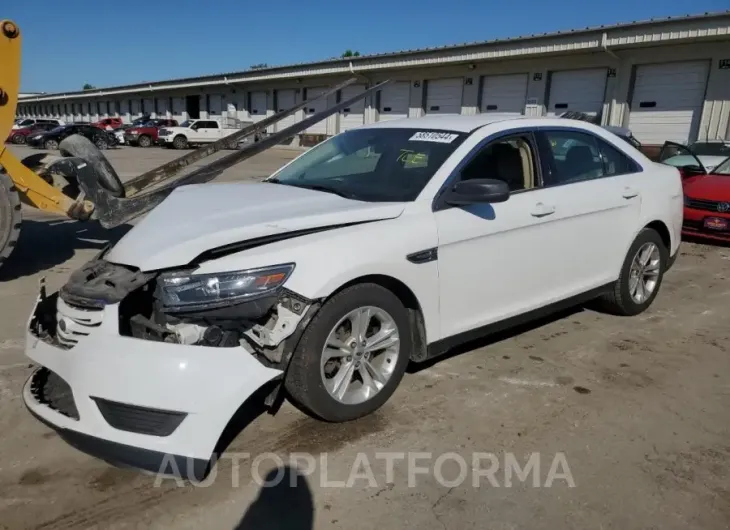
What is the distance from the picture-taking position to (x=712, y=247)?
28.0 ft

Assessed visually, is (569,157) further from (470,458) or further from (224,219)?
(224,219)

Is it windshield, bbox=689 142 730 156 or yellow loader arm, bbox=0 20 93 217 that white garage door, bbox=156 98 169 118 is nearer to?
windshield, bbox=689 142 730 156

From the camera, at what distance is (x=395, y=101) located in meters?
29.8

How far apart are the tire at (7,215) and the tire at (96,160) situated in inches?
28.8

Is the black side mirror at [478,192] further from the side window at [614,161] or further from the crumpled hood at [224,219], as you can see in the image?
the side window at [614,161]

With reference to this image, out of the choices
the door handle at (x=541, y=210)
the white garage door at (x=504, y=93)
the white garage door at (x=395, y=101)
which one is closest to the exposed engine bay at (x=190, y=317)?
the door handle at (x=541, y=210)

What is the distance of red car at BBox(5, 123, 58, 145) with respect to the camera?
111 ft

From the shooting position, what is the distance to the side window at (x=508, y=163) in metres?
3.78

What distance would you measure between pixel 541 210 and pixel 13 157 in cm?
572

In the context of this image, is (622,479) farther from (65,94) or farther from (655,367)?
(65,94)

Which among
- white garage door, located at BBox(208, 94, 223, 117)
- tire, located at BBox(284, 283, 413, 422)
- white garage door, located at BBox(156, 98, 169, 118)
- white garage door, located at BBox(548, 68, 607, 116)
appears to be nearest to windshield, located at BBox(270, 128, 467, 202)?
tire, located at BBox(284, 283, 413, 422)

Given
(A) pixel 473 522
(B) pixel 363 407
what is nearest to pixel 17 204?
(B) pixel 363 407

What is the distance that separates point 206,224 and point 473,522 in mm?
1929

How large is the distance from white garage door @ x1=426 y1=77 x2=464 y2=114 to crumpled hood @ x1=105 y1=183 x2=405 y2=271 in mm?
24117
